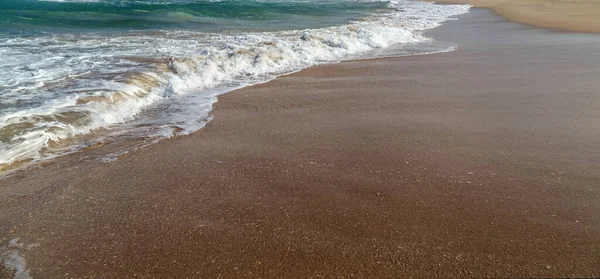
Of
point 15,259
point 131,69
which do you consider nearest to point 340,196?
point 15,259

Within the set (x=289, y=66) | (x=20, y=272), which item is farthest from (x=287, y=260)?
(x=289, y=66)

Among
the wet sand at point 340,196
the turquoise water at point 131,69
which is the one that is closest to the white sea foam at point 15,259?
the wet sand at point 340,196

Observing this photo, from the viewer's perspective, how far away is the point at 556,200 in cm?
339

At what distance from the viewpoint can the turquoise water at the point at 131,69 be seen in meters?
5.29

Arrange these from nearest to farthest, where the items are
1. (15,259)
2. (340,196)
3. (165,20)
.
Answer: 1. (15,259)
2. (340,196)
3. (165,20)

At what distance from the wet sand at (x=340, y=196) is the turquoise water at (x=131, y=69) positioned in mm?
725

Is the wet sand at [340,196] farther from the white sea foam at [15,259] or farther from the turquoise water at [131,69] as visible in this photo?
the turquoise water at [131,69]

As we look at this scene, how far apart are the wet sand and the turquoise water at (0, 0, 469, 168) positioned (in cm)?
72

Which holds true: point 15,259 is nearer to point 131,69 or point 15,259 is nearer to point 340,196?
point 340,196

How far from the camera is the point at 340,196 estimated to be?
3.59 m

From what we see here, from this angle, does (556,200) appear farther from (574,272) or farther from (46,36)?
(46,36)

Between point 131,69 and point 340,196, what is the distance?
6096mm

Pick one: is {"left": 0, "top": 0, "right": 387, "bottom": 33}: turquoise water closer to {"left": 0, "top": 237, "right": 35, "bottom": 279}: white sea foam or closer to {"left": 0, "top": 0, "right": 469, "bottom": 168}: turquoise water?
{"left": 0, "top": 0, "right": 469, "bottom": 168}: turquoise water

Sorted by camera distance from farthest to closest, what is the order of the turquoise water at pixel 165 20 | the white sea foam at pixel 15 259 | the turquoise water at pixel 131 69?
the turquoise water at pixel 165 20, the turquoise water at pixel 131 69, the white sea foam at pixel 15 259
